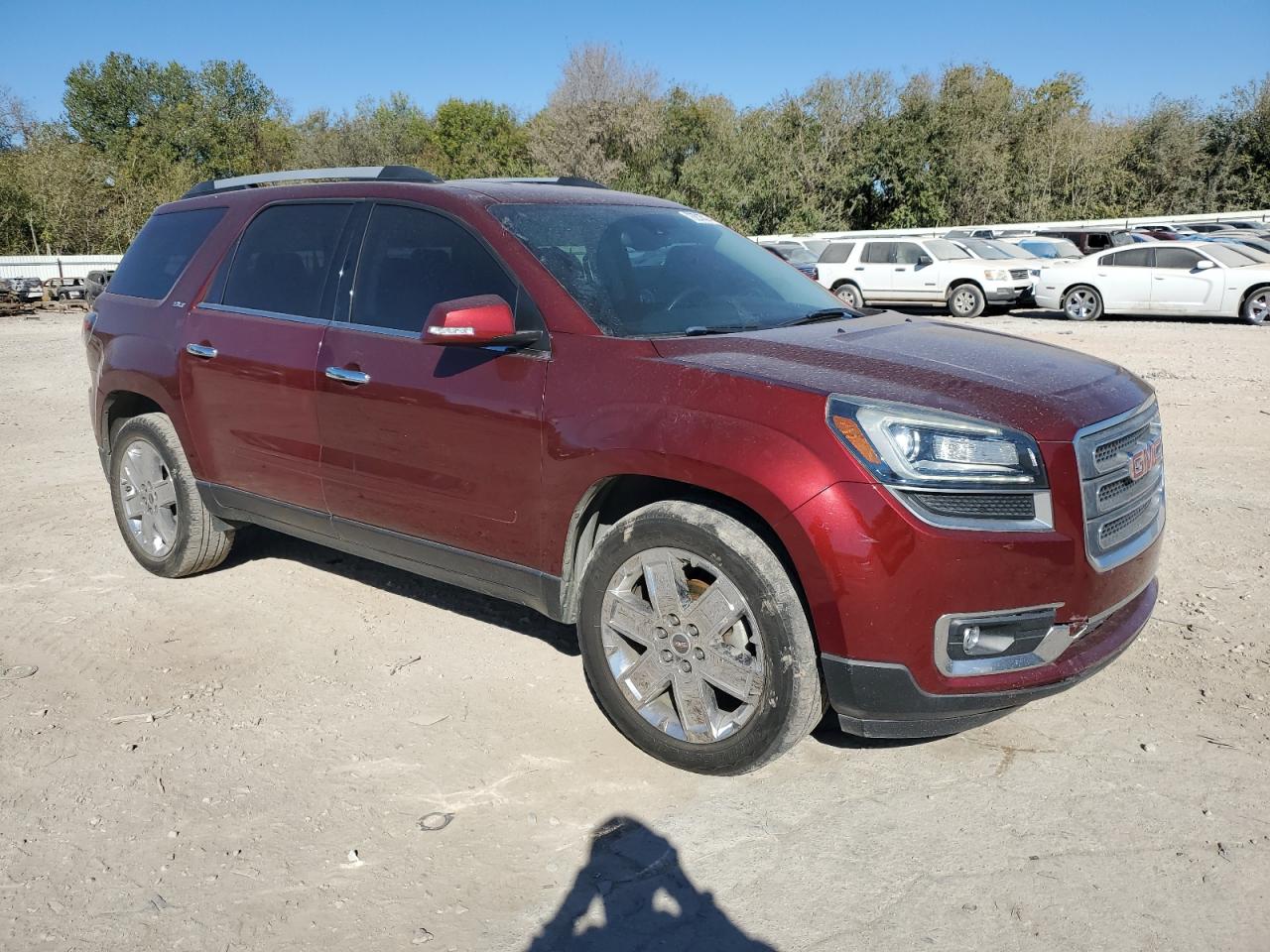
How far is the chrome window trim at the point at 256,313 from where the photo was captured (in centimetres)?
441

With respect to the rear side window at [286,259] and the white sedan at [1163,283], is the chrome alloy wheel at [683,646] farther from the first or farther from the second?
the white sedan at [1163,283]

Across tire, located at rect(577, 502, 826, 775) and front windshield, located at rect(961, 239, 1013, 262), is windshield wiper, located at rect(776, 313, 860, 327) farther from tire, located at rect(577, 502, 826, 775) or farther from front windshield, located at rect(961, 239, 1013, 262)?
front windshield, located at rect(961, 239, 1013, 262)

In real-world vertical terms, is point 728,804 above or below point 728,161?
below

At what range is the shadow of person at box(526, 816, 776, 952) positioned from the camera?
8.61 feet

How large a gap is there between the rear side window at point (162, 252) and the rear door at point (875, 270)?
18367 mm

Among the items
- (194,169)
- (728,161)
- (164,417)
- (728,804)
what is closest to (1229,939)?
(728,804)

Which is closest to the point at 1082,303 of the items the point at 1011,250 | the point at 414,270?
the point at 1011,250

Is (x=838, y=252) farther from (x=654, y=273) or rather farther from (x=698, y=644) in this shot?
(x=698, y=644)

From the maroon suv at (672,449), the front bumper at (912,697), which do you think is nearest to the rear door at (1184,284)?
the maroon suv at (672,449)

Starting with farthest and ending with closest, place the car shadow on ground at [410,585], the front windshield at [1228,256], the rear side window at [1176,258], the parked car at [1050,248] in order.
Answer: the parked car at [1050,248] → the rear side window at [1176,258] → the front windshield at [1228,256] → the car shadow on ground at [410,585]

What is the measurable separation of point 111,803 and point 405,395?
1.69m

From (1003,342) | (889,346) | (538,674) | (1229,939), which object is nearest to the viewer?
(1229,939)

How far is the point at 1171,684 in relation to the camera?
3.96 m

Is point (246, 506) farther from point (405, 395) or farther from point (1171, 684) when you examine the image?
point (1171, 684)
